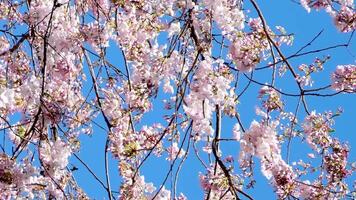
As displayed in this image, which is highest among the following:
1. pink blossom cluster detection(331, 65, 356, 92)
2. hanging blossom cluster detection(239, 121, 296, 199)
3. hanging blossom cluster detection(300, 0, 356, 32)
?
hanging blossom cluster detection(300, 0, 356, 32)

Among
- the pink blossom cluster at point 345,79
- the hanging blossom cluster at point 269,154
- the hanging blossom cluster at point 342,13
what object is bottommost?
the hanging blossom cluster at point 269,154

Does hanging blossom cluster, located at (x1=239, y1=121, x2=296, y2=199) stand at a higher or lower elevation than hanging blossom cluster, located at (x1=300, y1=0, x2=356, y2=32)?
lower

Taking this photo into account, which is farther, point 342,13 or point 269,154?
point 342,13

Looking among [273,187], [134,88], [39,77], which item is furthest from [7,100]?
[273,187]

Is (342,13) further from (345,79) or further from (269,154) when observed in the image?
(269,154)

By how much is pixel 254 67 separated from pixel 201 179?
75 cm

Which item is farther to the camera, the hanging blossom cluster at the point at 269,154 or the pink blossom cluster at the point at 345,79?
the pink blossom cluster at the point at 345,79

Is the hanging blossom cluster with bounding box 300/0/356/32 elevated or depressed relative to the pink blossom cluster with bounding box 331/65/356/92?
elevated

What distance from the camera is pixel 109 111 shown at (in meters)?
5.23

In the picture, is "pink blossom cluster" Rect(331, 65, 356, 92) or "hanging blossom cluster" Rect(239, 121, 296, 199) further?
"pink blossom cluster" Rect(331, 65, 356, 92)

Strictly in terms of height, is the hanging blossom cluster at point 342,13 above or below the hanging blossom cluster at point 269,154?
above

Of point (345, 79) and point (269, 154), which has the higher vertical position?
point (345, 79)

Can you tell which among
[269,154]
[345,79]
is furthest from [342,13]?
[269,154]

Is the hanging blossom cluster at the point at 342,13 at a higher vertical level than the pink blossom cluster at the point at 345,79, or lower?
higher
